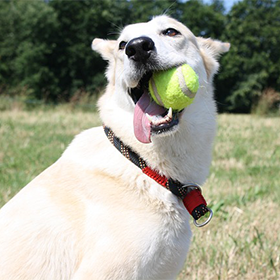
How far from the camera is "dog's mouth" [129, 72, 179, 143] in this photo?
6.51 ft

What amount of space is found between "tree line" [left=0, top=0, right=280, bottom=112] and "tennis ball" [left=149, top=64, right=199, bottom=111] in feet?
69.1

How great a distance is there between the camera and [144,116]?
2033 millimetres

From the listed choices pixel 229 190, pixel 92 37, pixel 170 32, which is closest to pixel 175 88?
pixel 170 32

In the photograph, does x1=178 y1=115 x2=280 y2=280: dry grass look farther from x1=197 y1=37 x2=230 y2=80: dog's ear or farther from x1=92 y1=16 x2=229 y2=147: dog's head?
x1=197 y1=37 x2=230 y2=80: dog's ear

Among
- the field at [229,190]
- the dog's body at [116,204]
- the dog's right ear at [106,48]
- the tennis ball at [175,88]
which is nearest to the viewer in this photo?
the dog's body at [116,204]

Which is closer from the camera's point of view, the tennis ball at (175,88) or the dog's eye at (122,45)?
the tennis ball at (175,88)

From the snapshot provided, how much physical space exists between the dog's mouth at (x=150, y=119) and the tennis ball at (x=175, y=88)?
49mm

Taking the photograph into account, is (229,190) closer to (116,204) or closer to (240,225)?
(240,225)

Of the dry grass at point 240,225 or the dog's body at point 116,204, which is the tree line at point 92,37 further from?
the dog's body at point 116,204

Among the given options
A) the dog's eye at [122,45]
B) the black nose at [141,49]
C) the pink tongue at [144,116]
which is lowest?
the pink tongue at [144,116]

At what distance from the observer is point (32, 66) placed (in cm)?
2538

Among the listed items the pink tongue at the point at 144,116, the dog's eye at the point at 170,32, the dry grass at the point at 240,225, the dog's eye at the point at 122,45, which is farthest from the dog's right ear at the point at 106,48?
the dry grass at the point at 240,225

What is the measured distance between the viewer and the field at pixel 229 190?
2580 mm

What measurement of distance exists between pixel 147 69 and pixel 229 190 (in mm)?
2437
